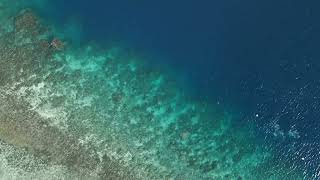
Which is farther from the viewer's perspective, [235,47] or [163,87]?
[235,47]

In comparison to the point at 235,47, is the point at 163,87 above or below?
below

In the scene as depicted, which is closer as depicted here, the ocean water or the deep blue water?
the ocean water

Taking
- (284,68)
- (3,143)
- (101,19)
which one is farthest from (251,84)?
(3,143)

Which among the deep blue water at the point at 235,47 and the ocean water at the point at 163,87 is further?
the deep blue water at the point at 235,47

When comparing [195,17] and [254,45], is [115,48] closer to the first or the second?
[195,17]
